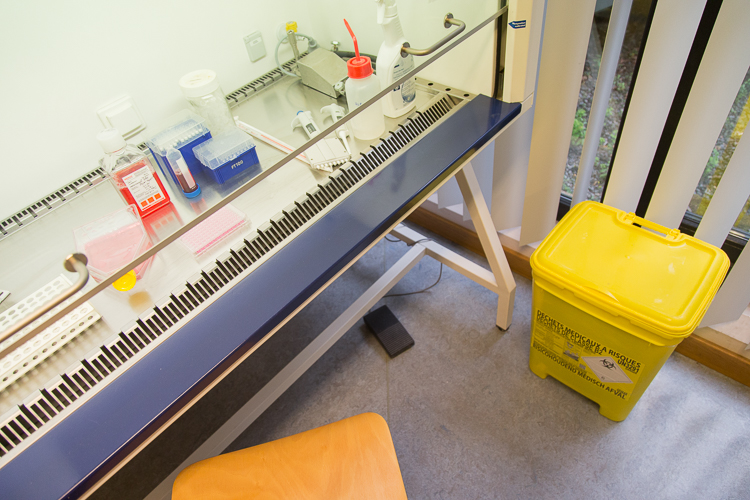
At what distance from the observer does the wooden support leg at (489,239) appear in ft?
4.23

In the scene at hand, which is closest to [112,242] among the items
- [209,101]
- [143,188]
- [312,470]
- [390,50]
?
[143,188]

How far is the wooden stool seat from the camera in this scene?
840 millimetres

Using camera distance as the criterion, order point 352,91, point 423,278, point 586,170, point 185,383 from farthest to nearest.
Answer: point 423,278
point 586,170
point 352,91
point 185,383

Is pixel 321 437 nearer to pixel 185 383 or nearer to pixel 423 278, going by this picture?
pixel 185 383

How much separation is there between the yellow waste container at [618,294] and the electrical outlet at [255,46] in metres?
0.95

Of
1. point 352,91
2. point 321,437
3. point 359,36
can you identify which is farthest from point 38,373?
point 359,36

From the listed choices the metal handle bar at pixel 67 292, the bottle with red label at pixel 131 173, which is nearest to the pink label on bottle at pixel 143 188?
the bottle with red label at pixel 131 173

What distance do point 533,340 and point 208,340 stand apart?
1.00m

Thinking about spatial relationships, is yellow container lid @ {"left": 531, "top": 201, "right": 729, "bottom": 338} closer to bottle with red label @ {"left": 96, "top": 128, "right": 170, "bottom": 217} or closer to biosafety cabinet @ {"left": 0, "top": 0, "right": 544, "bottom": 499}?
biosafety cabinet @ {"left": 0, "top": 0, "right": 544, "bottom": 499}

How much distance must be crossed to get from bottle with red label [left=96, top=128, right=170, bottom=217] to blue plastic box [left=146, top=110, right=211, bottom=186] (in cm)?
4

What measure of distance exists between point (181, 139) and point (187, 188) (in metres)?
0.14

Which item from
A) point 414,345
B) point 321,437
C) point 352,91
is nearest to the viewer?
point 321,437

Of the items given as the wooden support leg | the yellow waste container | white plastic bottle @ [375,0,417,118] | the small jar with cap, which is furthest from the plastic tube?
the yellow waste container

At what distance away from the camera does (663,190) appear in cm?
121
